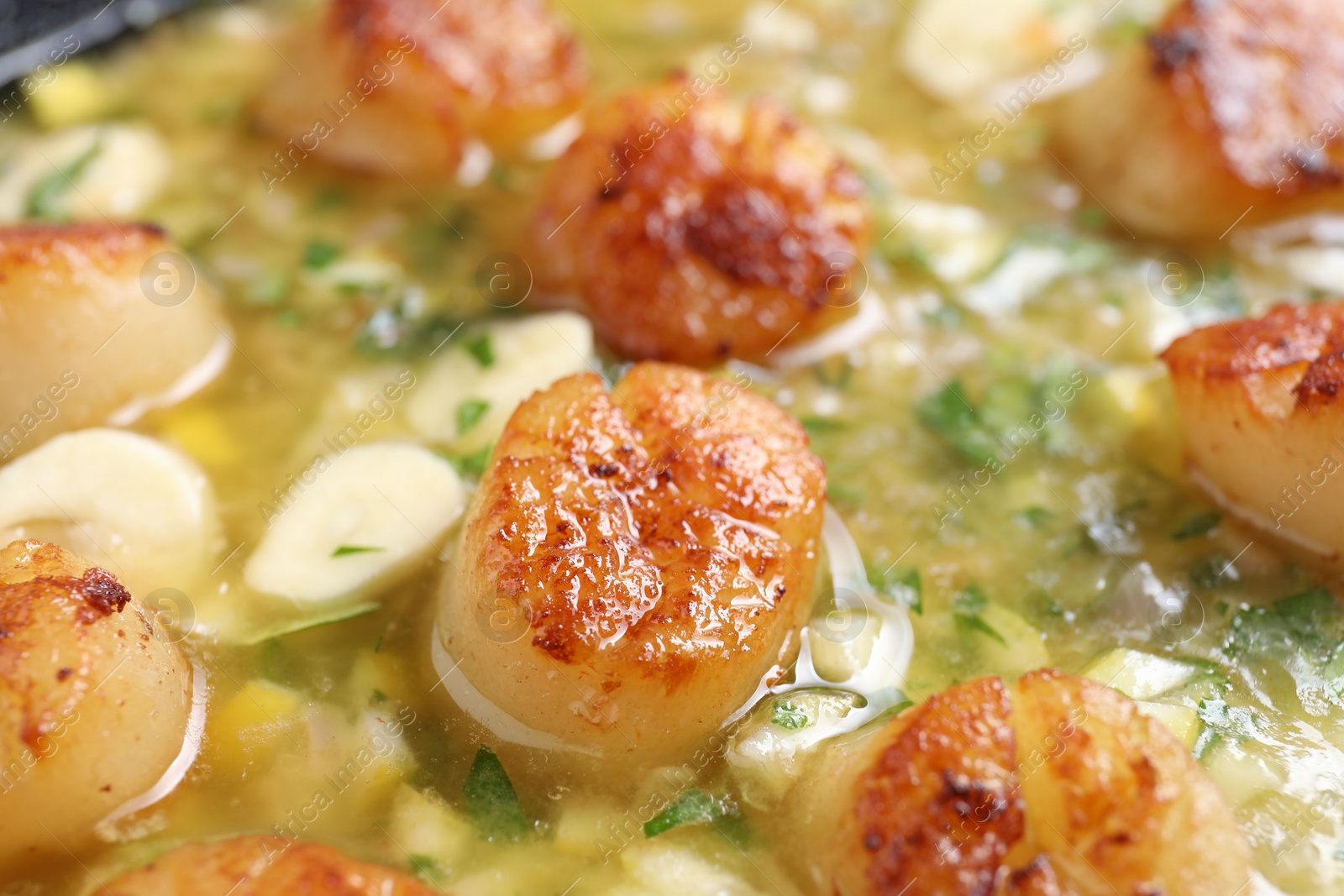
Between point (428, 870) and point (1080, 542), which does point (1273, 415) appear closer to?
point (1080, 542)

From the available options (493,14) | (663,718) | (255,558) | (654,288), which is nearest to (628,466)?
(663,718)

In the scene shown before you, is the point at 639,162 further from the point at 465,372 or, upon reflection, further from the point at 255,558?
the point at 255,558

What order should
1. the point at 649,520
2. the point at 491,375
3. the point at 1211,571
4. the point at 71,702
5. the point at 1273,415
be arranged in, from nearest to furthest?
1. the point at 71,702
2. the point at 649,520
3. the point at 1273,415
4. the point at 1211,571
5. the point at 491,375

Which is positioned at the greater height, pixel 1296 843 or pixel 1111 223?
pixel 1111 223

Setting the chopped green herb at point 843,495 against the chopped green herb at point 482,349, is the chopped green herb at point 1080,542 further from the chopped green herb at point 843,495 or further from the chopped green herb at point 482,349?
the chopped green herb at point 482,349

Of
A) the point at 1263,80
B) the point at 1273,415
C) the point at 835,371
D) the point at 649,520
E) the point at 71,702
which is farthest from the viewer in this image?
the point at 1263,80

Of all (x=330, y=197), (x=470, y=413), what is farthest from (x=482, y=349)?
(x=330, y=197)

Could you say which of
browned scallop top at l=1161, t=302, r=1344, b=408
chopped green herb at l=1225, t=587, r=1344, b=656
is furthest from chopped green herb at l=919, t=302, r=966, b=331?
chopped green herb at l=1225, t=587, r=1344, b=656
